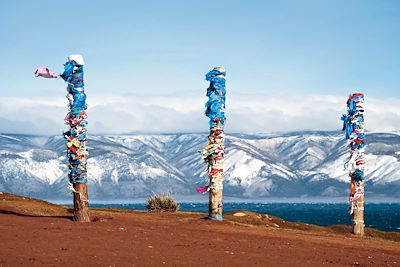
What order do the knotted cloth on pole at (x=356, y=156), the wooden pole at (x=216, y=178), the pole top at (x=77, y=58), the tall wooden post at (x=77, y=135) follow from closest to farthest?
the tall wooden post at (x=77, y=135) → the pole top at (x=77, y=58) → the wooden pole at (x=216, y=178) → the knotted cloth on pole at (x=356, y=156)

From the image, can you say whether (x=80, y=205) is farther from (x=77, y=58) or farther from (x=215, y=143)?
(x=215, y=143)

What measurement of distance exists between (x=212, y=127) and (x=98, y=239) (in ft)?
46.7

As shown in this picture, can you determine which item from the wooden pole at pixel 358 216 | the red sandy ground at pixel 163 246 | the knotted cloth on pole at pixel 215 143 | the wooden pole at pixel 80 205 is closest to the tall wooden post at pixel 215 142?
the knotted cloth on pole at pixel 215 143

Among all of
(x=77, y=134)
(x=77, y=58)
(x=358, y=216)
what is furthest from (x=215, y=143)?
(x=358, y=216)

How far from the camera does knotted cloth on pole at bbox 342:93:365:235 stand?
41.3 m

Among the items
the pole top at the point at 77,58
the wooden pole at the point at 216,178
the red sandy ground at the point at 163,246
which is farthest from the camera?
the wooden pole at the point at 216,178

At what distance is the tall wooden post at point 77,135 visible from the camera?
33.2m

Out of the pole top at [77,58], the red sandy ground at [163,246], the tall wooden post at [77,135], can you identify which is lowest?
the red sandy ground at [163,246]

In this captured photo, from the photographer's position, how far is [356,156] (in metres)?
41.5

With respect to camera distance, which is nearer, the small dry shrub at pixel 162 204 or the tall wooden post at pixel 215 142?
the tall wooden post at pixel 215 142

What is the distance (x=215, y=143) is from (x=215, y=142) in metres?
0.06

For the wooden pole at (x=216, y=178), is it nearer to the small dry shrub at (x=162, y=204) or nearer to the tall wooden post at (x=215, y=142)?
the tall wooden post at (x=215, y=142)

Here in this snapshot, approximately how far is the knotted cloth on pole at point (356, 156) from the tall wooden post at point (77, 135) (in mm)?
15733

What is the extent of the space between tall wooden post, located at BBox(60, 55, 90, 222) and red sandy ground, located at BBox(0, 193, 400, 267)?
3.73ft
